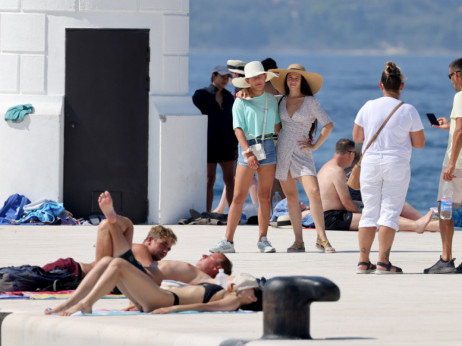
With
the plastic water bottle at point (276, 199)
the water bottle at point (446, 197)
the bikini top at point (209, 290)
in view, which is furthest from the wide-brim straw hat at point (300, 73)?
the bikini top at point (209, 290)

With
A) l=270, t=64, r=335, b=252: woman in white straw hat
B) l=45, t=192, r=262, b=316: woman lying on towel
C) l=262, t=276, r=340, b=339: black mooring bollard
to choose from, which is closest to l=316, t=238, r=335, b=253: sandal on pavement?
l=270, t=64, r=335, b=252: woman in white straw hat

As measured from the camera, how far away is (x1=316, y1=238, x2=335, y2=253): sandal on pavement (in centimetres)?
1409

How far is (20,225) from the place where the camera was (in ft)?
53.8

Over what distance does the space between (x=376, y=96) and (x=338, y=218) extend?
359 ft

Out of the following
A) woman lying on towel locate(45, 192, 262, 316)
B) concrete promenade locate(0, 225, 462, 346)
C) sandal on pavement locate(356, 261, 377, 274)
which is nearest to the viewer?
concrete promenade locate(0, 225, 462, 346)

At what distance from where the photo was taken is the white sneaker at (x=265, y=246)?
46.0 feet

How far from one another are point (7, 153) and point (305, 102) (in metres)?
4.35

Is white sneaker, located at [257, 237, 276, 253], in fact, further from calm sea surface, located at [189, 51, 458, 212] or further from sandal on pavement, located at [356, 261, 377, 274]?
calm sea surface, located at [189, 51, 458, 212]

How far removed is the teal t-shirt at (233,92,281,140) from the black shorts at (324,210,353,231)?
7.93 ft

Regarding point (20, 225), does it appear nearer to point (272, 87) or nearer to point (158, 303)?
point (272, 87)

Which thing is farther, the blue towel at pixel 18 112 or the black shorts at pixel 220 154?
the black shorts at pixel 220 154

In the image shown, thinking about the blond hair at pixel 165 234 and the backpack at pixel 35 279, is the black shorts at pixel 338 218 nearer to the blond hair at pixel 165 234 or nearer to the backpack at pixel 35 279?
the backpack at pixel 35 279

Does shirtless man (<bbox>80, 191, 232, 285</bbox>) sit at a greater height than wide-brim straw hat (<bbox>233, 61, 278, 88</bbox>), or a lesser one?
lesser

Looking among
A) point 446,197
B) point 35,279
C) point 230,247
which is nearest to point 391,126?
point 446,197
